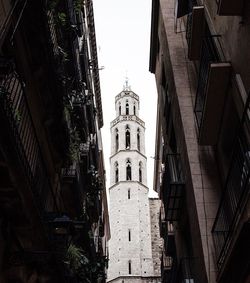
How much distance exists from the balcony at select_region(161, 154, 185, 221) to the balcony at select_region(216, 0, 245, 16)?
15.6 feet

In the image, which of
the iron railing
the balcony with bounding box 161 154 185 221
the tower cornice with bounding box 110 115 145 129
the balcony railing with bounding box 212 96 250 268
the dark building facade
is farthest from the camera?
the tower cornice with bounding box 110 115 145 129

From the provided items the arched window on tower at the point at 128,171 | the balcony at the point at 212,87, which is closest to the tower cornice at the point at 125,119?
the arched window on tower at the point at 128,171

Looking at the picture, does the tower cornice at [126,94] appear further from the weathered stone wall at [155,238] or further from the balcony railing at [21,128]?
the balcony railing at [21,128]

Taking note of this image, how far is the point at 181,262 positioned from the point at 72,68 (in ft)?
20.0

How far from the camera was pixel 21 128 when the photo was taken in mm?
7570

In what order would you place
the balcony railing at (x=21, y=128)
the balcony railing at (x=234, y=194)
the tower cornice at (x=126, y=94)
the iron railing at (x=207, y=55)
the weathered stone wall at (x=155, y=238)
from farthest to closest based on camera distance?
1. the tower cornice at (x=126, y=94)
2. the weathered stone wall at (x=155, y=238)
3. the iron railing at (x=207, y=55)
4. the balcony railing at (x=234, y=194)
5. the balcony railing at (x=21, y=128)

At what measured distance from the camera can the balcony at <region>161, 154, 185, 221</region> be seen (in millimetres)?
11219

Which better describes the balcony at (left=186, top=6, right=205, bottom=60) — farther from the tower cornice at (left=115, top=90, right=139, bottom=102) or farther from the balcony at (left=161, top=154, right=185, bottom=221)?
the tower cornice at (left=115, top=90, right=139, bottom=102)

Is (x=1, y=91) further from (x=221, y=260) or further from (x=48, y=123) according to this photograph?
(x=221, y=260)

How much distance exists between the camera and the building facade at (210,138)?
23.9 feet

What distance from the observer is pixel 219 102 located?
8.67 metres

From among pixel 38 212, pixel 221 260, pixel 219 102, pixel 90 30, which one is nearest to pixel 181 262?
pixel 221 260

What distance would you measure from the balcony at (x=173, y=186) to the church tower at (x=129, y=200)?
105 ft

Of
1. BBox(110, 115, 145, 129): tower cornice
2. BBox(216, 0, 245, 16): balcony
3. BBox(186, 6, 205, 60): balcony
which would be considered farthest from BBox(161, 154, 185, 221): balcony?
BBox(110, 115, 145, 129): tower cornice
